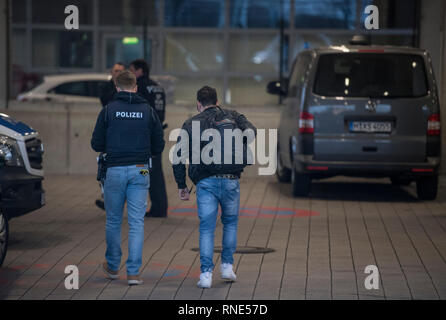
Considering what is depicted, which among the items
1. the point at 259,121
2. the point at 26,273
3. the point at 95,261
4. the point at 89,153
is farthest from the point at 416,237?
the point at 89,153

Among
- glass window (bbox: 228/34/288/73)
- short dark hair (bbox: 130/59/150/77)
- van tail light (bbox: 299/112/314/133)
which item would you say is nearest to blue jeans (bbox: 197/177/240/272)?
short dark hair (bbox: 130/59/150/77)

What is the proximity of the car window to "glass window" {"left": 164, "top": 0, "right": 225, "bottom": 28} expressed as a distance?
4.54m

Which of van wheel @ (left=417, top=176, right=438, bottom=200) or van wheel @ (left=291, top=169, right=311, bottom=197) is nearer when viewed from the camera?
van wheel @ (left=417, top=176, right=438, bottom=200)

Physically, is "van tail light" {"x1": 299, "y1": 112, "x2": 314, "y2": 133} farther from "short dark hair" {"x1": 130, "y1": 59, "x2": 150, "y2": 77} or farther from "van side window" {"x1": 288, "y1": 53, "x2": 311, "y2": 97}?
"short dark hair" {"x1": 130, "y1": 59, "x2": 150, "y2": 77}

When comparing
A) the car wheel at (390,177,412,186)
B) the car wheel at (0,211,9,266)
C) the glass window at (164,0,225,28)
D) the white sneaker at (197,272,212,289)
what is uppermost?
the glass window at (164,0,225,28)

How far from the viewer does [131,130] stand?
8.40 meters

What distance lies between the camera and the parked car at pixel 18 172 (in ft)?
32.3

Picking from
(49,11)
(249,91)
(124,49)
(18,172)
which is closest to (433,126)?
(18,172)

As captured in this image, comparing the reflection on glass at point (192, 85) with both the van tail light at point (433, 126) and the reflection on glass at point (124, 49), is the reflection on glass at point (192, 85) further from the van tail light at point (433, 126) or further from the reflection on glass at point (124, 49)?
the van tail light at point (433, 126)

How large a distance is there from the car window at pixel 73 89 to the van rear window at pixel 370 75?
855 centimetres

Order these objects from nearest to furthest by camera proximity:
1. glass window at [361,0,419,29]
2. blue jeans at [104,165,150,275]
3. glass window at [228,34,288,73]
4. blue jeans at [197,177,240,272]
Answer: blue jeans at [197,177,240,272]
blue jeans at [104,165,150,275]
glass window at [361,0,419,29]
glass window at [228,34,288,73]

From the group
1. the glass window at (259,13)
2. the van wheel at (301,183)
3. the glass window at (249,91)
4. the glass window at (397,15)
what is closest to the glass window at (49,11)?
the glass window at (259,13)

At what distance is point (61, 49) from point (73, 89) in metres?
4.57

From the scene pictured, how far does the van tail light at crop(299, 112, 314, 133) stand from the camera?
1375 cm
